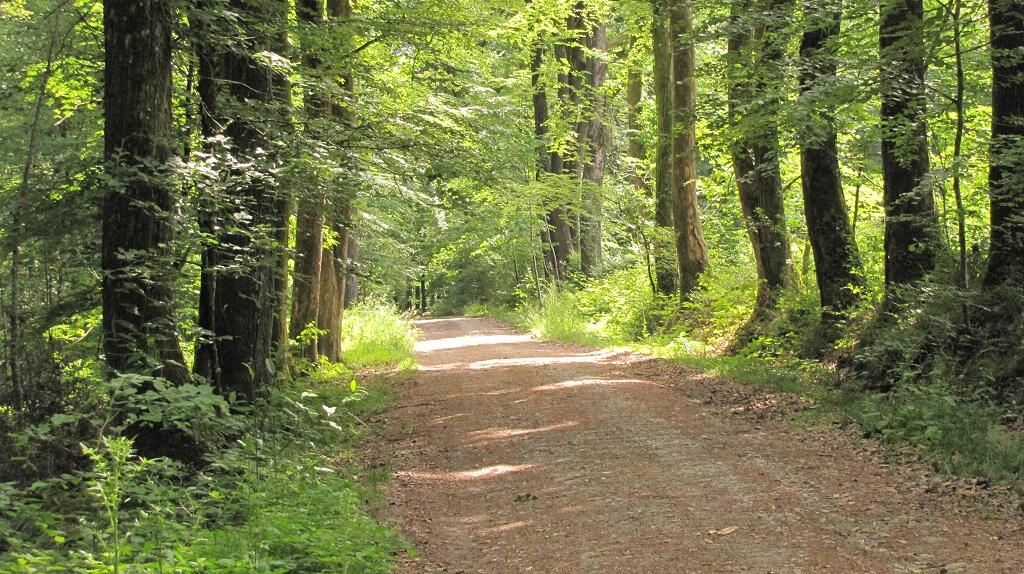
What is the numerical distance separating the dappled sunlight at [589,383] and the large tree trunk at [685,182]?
6314mm

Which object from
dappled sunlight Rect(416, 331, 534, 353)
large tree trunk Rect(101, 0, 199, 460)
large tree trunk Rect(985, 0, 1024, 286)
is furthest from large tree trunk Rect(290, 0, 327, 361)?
large tree trunk Rect(985, 0, 1024, 286)

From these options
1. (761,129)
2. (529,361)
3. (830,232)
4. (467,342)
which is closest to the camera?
(761,129)

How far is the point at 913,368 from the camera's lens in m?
9.74

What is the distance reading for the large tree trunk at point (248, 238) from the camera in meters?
8.41

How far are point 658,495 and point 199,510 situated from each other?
133 inches

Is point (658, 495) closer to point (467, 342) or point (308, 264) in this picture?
point (308, 264)

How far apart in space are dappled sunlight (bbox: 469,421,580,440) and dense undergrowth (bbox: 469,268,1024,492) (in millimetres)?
2552

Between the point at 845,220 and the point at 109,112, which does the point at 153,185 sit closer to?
the point at 109,112

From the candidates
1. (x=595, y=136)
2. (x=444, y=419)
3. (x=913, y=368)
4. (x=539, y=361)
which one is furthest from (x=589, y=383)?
(x=595, y=136)

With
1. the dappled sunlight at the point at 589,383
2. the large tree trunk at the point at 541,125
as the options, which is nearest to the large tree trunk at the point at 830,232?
the dappled sunlight at the point at 589,383

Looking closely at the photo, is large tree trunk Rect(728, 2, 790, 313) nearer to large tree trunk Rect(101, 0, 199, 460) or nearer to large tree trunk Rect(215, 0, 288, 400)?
large tree trunk Rect(215, 0, 288, 400)

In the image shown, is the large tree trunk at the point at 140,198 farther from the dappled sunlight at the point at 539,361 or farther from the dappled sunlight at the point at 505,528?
the dappled sunlight at the point at 539,361

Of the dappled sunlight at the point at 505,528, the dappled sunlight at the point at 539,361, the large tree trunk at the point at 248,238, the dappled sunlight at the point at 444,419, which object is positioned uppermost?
the large tree trunk at the point at 248,238

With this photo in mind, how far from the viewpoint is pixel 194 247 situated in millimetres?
7129
